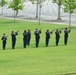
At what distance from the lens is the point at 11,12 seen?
110625 mm

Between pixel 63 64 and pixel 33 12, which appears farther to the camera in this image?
pixel 33 12

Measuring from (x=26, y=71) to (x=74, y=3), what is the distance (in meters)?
44.6

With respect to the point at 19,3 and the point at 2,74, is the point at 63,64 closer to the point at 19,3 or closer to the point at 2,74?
the point at 2,74

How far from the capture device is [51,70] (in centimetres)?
1628

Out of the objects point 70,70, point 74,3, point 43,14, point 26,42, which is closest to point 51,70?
point 70,70

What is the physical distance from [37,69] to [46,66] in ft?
3.84

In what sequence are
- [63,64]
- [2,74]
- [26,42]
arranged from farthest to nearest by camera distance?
[26,42], [63,64], [2,74]

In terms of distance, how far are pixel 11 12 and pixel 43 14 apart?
12.2m

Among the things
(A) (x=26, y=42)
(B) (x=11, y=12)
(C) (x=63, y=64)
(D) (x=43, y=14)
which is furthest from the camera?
Answer: (B) (x=11, y=12)

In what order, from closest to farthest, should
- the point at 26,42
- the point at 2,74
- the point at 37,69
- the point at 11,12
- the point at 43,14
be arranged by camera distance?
the point at 2,74, the point at 37,69, the point at 26,42, the point at 43,14, the point at 11,12

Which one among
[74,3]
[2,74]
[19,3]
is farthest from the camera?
[19,3]

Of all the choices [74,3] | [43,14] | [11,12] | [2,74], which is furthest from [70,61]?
[11,12]

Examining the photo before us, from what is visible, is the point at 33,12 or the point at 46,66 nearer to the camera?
the point at 46,66

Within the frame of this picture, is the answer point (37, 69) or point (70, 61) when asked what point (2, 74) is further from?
point (70, 61)
